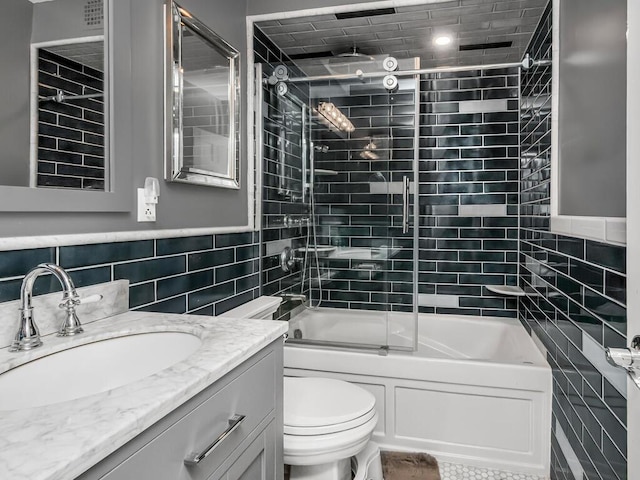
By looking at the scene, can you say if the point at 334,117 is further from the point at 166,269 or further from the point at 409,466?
the point at 409,466

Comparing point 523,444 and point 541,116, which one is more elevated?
point 541,116

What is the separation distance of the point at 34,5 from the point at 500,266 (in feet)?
9.84

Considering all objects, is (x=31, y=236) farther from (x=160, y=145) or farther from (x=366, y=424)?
(x=366, y=424)

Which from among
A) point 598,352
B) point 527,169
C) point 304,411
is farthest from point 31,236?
point 527,169

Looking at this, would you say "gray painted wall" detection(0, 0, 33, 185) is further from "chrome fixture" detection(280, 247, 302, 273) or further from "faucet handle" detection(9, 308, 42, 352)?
"chrome fixture" detection(280, 247, 302, 273)

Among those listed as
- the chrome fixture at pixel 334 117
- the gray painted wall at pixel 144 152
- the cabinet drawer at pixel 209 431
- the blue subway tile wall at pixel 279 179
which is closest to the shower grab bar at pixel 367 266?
the blue subway tile wall at pixel 279 179

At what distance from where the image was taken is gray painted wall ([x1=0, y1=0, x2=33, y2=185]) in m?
1.10

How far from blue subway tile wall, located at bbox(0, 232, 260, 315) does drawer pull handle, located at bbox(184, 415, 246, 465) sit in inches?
25.5

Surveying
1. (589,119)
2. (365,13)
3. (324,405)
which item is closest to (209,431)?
(324,405)

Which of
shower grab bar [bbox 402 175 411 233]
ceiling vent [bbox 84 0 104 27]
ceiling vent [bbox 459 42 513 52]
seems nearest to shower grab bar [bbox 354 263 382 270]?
shower grab bar [bbox 402 175 411 233]

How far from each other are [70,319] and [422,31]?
2489 millimetres

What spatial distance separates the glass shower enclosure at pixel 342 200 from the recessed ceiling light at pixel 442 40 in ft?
1.55

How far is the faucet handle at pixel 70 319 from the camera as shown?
3.72 feet

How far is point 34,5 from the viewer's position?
1185 mm
